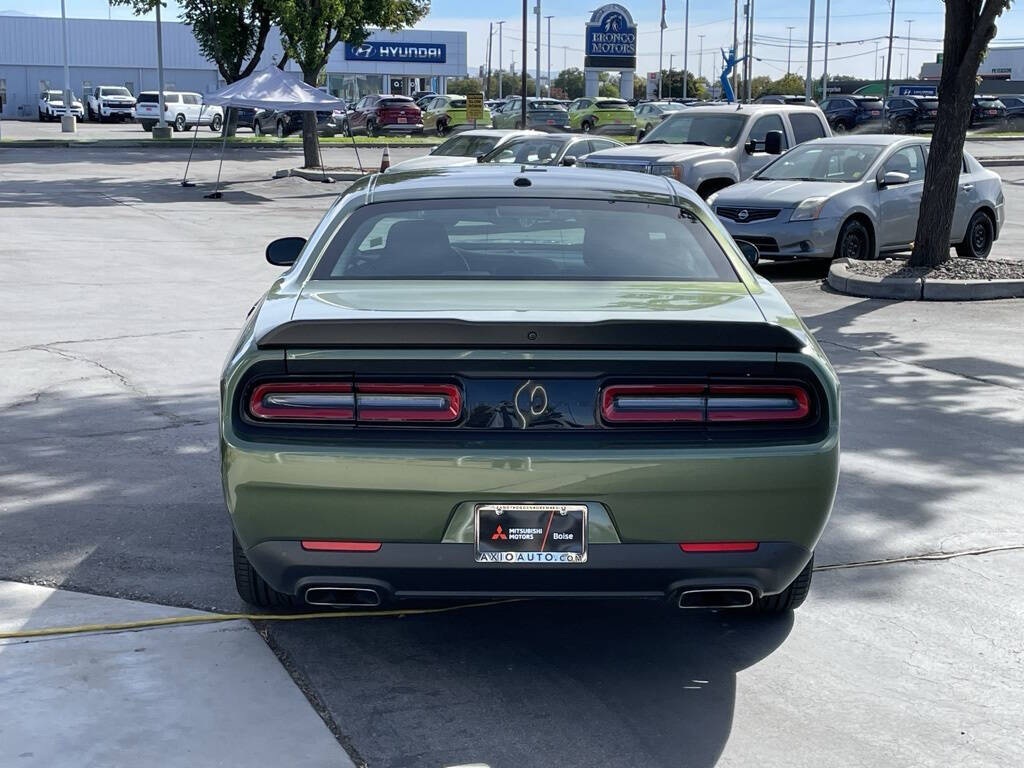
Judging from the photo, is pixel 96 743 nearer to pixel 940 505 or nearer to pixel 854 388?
pixel 940 505

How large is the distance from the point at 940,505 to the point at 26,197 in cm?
2091

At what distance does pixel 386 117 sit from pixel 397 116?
20.3 inches

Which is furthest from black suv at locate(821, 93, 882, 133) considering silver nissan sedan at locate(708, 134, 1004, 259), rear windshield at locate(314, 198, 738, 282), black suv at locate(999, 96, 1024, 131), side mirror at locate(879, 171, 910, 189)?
rear windshield at locate(314, 198, 738, 282)

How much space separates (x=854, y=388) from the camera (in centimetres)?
867

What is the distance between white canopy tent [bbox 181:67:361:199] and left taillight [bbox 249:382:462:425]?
22.4 metres

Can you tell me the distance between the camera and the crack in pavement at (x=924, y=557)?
17.3 ft

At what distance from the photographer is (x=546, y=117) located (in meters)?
54.7

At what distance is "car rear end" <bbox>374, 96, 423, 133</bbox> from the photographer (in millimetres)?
49719

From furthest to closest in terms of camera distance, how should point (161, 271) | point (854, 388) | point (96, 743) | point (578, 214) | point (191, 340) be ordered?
point (161, 271) < point (191, 340) < point (854, 388) < point (578, 214) < point (96, 743)

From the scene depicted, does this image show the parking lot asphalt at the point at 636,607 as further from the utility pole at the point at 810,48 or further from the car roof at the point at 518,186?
the utility pole at the point at 810,48

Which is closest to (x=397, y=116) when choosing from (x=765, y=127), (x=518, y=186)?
(x=765, y=127)

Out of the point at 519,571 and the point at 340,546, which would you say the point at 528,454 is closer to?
the point at 519,571

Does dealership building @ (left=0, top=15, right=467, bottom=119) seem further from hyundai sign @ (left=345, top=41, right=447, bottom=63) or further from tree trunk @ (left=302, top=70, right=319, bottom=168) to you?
tree trunk @ (left=302, top=70, right=319, bottom=168)

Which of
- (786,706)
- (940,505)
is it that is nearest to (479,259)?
(786,706)
